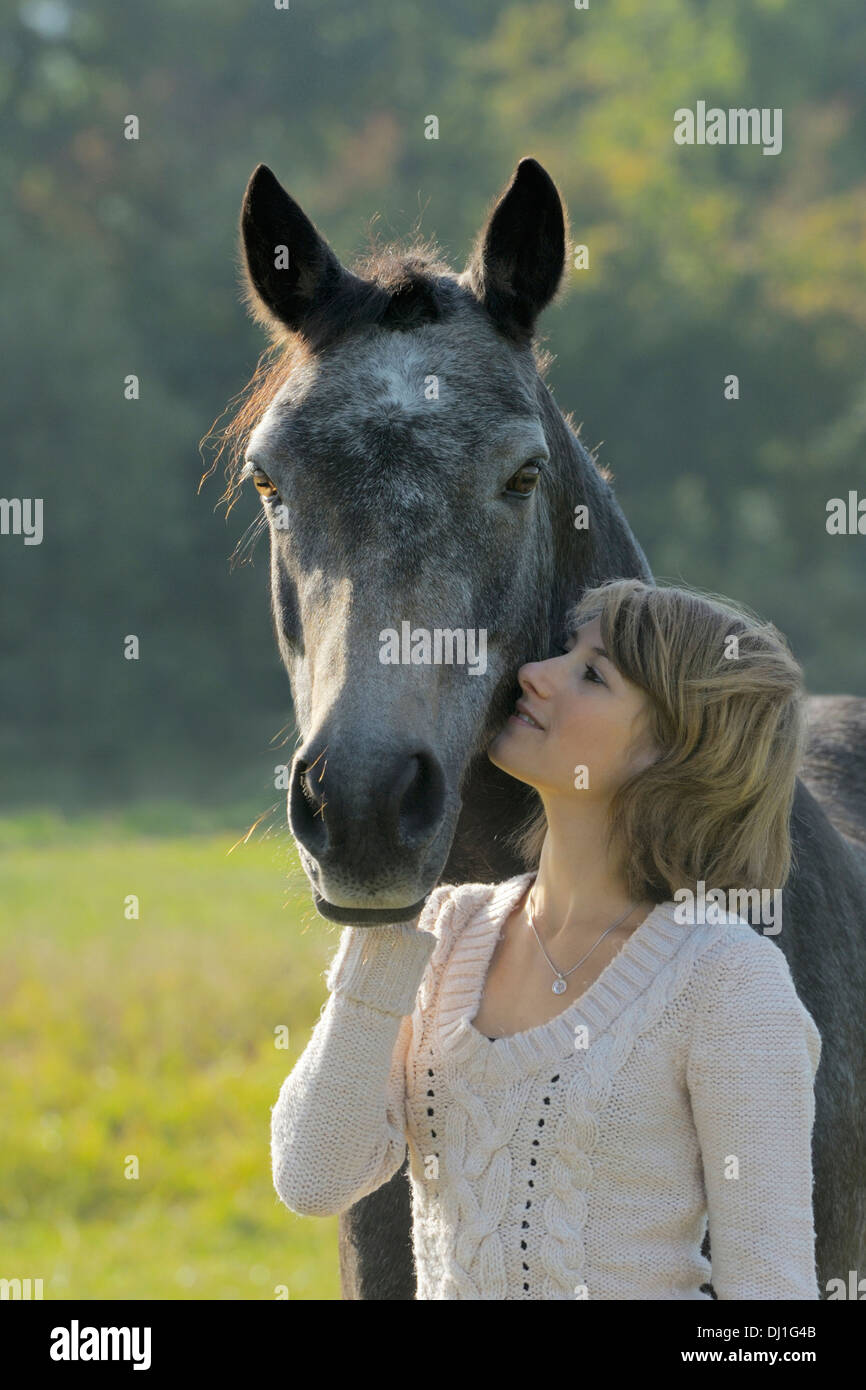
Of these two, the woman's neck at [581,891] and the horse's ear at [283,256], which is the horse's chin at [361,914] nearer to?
the woman's neck at [581,891]

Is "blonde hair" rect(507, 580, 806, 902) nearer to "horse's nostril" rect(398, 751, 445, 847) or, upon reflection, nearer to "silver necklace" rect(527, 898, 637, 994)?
"silver necklace" rect(527, 898, 637, 994)

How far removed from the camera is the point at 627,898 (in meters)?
2.50

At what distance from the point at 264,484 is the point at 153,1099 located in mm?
6424

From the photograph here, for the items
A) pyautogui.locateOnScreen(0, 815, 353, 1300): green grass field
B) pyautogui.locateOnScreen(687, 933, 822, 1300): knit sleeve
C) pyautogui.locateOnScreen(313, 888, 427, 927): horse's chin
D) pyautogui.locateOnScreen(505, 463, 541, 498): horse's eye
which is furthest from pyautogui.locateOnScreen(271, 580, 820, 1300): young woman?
pyautogui.locateOnScreen(0, 815, 353, 1300): green grass field

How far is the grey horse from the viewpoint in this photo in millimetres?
2250

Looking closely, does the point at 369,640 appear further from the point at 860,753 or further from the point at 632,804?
the point at 860,753

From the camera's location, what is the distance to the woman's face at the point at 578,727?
2473 millimetres

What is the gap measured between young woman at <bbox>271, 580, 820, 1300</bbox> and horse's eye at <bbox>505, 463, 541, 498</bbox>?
261 mm

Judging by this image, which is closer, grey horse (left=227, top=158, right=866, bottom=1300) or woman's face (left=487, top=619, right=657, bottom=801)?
grey horse (left=227, top=158, right=866, bottom=1300)

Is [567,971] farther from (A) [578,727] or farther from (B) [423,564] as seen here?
(B) [423,564]

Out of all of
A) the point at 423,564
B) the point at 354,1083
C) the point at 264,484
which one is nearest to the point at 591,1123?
the point at 354,1083

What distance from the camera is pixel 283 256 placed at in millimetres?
2986
